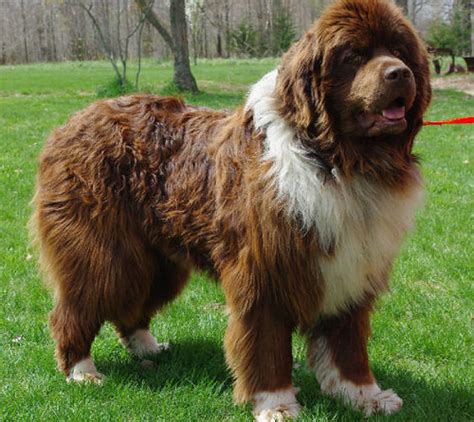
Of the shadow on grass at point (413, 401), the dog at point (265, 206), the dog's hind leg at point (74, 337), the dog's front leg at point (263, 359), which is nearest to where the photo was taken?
the dog at point (265, 206)

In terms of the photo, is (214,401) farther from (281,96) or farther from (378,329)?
(281,96)

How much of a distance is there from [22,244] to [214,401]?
10.7 feet

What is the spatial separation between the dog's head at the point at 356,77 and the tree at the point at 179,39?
15.7 meters

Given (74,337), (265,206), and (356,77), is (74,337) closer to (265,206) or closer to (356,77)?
(265,206)

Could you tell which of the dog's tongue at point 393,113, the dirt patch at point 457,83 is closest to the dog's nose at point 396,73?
the dog's tongue at point 393,113

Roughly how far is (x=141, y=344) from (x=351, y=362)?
1.36m

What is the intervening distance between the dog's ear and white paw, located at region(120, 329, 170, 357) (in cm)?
185

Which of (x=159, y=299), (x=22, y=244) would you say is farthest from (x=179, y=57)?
(x=159, y=299)

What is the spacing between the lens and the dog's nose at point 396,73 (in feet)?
8.63

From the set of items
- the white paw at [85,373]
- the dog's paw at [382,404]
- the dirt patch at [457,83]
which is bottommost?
the dog's paw at [382,404]

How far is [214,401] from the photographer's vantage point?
11.5 ft

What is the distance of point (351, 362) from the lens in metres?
3.45

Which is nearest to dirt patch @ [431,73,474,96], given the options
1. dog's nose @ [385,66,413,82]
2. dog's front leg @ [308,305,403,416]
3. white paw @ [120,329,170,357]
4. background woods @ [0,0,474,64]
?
background woods @ [0,0,474,64]

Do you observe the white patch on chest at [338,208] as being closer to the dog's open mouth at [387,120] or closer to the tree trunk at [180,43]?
the dog's open mouth at [387,120]
